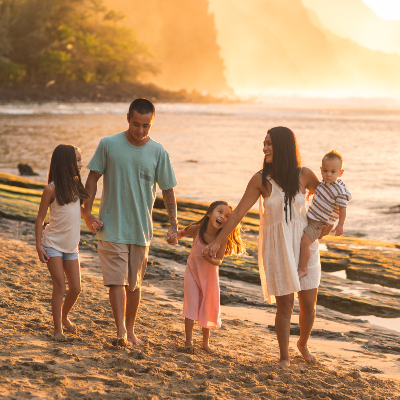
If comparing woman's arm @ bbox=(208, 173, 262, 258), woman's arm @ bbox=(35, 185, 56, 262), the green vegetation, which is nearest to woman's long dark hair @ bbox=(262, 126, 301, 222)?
woman's arm @ bbox=(208, 173, 262, 258)

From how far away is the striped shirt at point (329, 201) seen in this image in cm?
390

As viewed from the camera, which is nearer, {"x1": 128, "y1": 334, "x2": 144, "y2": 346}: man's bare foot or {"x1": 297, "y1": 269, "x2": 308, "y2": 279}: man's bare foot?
{"x1": 297, "y1": 269, "x2": 308, "y2": 279}: man's bare foot

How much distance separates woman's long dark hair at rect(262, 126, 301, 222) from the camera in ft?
12.8

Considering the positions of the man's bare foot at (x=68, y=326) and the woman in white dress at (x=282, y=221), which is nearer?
the woman in white dress at (x=282, y=221)

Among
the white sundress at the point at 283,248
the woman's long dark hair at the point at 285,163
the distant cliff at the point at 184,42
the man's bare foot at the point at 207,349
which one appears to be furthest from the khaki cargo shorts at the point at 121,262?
the distant cliff at the point at 184,42

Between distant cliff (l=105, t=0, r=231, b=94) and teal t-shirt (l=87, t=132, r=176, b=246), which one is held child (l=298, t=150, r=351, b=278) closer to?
teal t-shirt (l=87, t=132, r=176, b=246)

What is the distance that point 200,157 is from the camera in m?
23.2

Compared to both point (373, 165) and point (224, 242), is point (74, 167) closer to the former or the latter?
point (224, 242)

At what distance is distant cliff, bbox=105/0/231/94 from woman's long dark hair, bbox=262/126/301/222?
174m

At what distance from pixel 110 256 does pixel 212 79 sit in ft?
582

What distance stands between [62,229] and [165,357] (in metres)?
1.14

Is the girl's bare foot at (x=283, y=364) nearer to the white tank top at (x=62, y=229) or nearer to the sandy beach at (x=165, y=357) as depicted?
the sandy beach at (x=165, y=357)

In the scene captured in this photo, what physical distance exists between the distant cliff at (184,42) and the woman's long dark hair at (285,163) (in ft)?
572

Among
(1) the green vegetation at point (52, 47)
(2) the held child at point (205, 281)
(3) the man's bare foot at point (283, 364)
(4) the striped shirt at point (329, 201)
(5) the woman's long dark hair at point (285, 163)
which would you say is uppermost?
(1) the green vegetation at point (52, 47)
